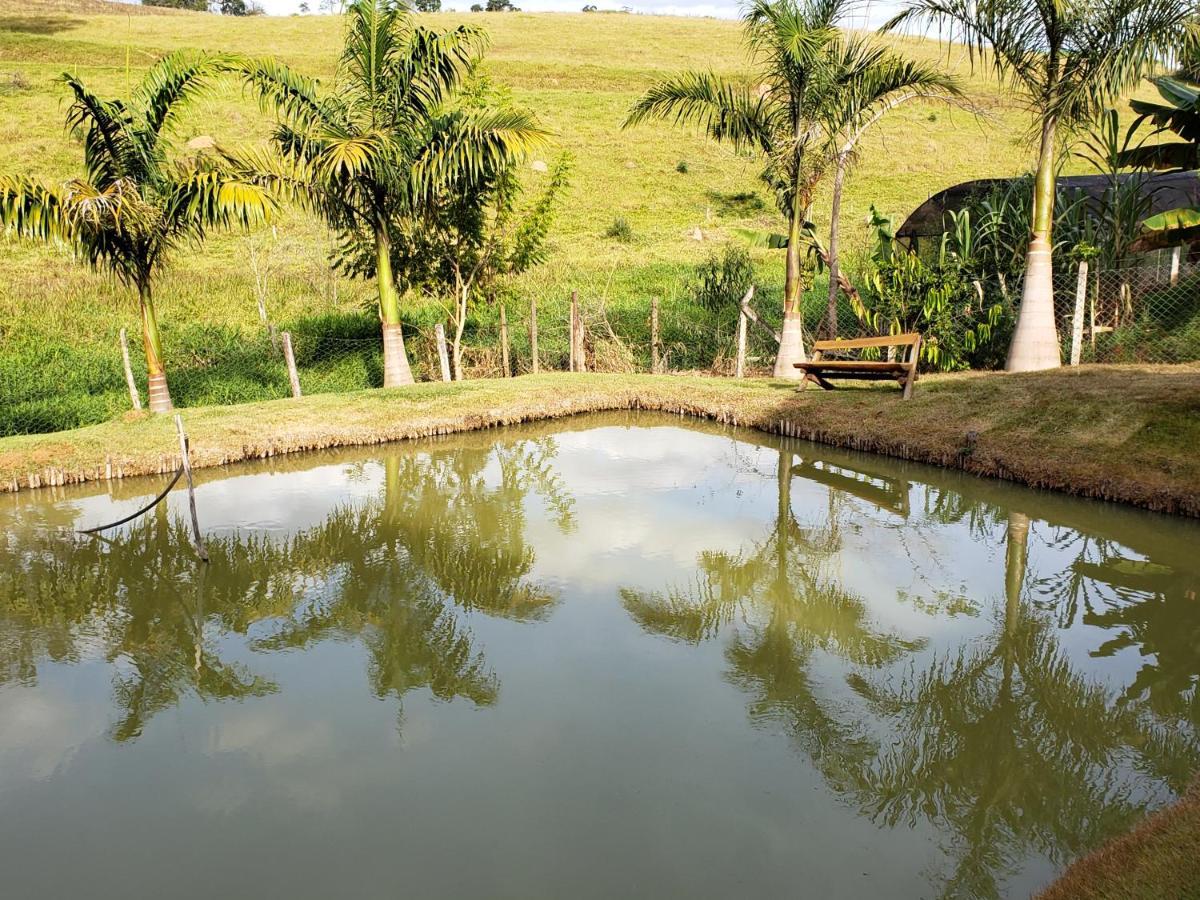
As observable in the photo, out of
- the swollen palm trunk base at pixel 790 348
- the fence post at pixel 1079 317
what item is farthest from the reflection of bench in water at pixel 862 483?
the fence post at pixel 1079 317

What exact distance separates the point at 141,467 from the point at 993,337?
12009mm

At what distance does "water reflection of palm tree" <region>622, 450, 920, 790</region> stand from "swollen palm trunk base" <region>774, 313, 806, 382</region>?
6.81 m

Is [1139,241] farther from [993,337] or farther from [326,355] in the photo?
→ [326,355]

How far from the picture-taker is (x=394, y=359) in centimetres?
1435

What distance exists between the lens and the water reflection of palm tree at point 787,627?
4633 mm

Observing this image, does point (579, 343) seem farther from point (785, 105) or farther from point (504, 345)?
point (785, 105)

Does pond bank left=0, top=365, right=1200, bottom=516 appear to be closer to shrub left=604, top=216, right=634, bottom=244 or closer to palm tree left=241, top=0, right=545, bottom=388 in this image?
palm tree left=241, top=0, right=545, bottom=388

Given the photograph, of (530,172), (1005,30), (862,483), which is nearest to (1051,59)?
(1005,30)

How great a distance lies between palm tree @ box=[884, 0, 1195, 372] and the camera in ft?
35.5

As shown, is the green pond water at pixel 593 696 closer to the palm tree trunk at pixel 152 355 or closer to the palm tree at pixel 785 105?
the palm tree trunk at pixel 152 355

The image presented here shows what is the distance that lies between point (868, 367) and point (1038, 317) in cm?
251

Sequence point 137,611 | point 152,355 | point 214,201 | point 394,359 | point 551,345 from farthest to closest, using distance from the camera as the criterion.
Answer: point 551,345
point 394,359
point 152,355
point 214,201
point 137,611

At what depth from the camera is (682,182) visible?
3606 cm

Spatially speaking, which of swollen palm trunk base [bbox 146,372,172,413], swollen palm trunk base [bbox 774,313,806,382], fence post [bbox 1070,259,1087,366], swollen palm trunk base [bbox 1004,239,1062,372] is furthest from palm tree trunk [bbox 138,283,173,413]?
fence post [bbox 1070,259,1087,366]
